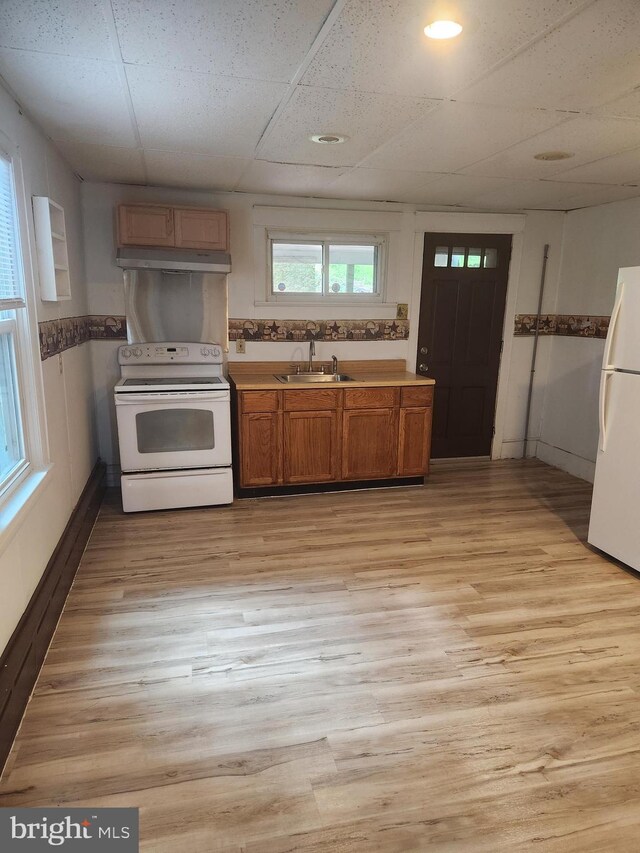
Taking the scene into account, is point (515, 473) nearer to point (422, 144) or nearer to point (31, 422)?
point (422, 144)

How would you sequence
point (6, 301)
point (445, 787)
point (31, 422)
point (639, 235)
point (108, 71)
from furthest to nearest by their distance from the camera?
1. point (639, 235)
2. point (31, 422)
3. point (6, 301)
4. point (108, 71)
5. point (445, 787)

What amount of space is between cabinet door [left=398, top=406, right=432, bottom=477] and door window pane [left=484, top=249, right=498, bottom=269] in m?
1.52

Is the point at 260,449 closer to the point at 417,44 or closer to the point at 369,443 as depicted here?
the point at 369,443

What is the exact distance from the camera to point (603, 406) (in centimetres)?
318

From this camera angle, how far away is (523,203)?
4508mm

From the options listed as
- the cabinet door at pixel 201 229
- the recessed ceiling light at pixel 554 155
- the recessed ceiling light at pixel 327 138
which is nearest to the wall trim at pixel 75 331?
the cabinet door at pixel 201 229

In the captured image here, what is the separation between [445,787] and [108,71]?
8.92ft

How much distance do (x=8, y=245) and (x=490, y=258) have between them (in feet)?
12.8

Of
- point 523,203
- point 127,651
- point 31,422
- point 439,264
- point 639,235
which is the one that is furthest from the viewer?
point 439,264

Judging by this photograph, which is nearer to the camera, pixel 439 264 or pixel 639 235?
pixel 639 235

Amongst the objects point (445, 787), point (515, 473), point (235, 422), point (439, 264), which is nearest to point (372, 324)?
point (439, 264)

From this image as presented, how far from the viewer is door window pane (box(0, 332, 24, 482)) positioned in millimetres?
2291

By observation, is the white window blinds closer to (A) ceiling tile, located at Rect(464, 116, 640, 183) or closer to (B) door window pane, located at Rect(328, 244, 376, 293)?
(A) ceiling tile, located at Rect(464, 116, 640, 183)

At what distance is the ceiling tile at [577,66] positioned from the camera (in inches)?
63.4
